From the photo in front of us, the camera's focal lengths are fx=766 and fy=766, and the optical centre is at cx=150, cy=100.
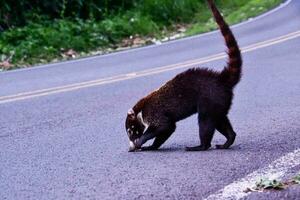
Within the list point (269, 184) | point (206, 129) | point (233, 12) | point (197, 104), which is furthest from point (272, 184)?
point (233, 12)

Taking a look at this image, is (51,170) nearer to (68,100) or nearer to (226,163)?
(226,163)

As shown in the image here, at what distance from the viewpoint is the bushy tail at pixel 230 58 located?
263 inches

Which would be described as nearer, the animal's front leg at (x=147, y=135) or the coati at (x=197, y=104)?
the coati at (x=197, y=104)

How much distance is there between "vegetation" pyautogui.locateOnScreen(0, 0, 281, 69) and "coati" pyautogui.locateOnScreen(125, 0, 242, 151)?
9.19 m

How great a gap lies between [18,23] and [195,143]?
13.4 m

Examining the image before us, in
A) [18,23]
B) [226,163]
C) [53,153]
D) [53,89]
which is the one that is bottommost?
[18,23]

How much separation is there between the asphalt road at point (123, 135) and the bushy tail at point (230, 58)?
0.61 metres

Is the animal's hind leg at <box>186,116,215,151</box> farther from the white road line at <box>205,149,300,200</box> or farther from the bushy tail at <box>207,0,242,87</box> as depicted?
the white road line at <box>205,149,300,200</box>

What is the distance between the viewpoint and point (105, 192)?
5316 millimetres

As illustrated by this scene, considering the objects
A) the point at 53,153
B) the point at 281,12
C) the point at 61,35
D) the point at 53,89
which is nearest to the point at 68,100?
the point at 53,89

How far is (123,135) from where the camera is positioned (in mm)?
7766

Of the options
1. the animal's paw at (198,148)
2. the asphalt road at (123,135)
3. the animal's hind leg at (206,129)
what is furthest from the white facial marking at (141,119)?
the animal's hind leg at (206,129)

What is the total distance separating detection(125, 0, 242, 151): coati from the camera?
6570 mm

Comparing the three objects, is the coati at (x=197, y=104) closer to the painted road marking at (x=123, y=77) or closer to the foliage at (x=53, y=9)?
the painted road marking at (x=123, y=77)
